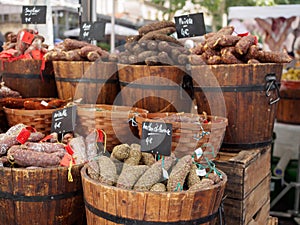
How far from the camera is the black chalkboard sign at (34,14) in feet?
11.4

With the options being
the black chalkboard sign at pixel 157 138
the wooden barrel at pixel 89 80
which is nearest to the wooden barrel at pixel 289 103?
the wooden barrel at pixel 89 80

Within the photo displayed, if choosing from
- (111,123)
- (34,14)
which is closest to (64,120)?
(111,123)

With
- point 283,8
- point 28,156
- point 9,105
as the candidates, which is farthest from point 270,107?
point 283,8

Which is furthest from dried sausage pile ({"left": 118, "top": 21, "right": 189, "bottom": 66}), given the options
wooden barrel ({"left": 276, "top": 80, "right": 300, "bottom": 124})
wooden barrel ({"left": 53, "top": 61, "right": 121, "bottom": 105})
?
wooden barrel ({"left": 276, "top": 80, "right": 300, "bottom": 124})

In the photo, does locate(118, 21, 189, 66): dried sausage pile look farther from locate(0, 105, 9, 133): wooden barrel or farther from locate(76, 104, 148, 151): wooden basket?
locate(0, 105, 9, 133): wooden barrel

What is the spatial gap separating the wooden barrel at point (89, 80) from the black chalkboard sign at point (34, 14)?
0.86 metres

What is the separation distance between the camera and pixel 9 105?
2711mm

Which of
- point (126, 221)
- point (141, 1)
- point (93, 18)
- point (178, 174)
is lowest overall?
point (126, 221)

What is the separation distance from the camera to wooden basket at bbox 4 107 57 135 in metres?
2.48

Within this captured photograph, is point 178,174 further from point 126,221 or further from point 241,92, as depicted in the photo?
point 241,92

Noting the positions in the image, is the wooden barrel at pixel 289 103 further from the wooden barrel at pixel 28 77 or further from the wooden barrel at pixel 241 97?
the wooden barrel at pixel 28 77

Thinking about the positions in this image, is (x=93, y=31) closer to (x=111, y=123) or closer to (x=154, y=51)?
(x=154, y=51)

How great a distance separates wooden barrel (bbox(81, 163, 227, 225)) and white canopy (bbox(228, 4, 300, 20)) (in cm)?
591

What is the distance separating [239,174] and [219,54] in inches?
31.3
